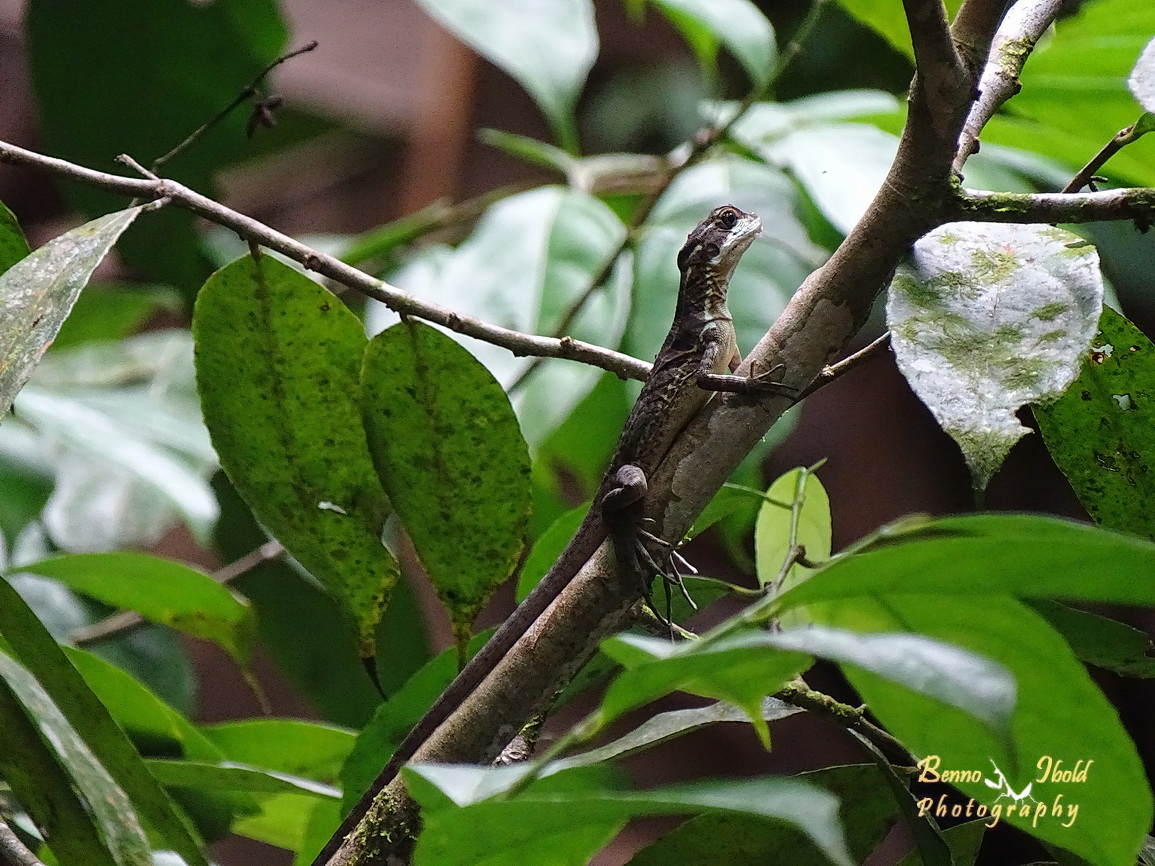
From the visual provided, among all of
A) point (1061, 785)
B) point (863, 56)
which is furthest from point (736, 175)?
point (863, 56)

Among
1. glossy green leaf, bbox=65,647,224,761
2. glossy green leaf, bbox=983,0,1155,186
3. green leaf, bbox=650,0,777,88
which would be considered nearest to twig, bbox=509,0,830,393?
green leaf, bbox=650,0,777,88

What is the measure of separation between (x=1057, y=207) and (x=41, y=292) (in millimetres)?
718

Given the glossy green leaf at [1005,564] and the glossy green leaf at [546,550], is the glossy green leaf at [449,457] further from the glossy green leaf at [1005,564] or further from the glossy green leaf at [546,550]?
the glossy green leaf at [1005,564]

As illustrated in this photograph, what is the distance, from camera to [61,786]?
802 mm

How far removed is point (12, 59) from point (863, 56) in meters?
2.96

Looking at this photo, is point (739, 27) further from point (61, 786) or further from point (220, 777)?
point (61, 786)

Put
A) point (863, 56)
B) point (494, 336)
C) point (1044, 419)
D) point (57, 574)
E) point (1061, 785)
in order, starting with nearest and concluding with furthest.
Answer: point (1061, 785) → point (1044, 419) → point (494, 336) → point (57, 574) → point (863, 56)

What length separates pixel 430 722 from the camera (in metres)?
0.95

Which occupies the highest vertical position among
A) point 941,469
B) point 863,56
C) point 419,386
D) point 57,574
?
point 863,56

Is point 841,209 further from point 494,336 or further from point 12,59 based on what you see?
point 12,59

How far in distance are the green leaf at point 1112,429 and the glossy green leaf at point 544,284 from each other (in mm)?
948

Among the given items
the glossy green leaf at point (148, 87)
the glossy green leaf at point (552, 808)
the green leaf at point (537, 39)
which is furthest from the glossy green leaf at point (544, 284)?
the glossy green leaf at point (552, 808)

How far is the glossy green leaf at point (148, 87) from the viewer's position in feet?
6.15

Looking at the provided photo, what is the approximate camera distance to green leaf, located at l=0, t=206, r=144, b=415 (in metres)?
0.70
